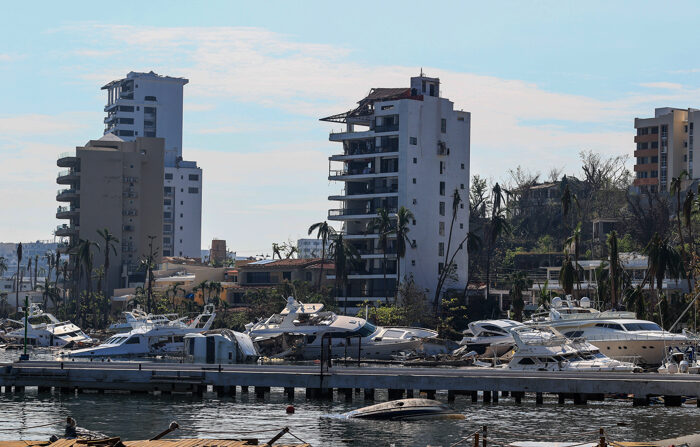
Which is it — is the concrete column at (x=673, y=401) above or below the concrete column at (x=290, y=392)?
above

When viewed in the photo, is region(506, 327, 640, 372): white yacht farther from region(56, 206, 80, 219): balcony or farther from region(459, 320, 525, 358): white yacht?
region(56, 206, 80, 219): balcony

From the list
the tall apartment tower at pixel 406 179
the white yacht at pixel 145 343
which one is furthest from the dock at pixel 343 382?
the tall apartment tower at pixel 406 179

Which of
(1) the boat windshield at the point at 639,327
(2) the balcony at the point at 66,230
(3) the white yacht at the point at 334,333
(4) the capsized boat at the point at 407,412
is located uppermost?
(2) the balcony at the point at 66,230

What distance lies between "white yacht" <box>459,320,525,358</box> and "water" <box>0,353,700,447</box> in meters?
25.7

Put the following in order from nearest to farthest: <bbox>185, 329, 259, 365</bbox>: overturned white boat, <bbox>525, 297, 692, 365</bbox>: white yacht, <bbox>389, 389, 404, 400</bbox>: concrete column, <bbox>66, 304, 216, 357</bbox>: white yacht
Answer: <bbox>389, 389, 404, 400</bbox>: concrete column < <bbox>525, 297, 692, 365</bbox>: white yacht < <bbox>185, 329, 259, 365</bbox>: overturned white boat < <bbox>66, 304, 216, 357</bbox>: white yacht

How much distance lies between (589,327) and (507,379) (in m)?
22.8

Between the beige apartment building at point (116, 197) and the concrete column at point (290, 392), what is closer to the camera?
the concrete column at point (290, 392)

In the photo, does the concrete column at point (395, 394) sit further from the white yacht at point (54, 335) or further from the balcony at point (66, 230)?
the balcony at point (66, 230)

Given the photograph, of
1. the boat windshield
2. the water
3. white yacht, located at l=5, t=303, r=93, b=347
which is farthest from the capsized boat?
white yacht, located at l=5, t=303, r=93, b=347

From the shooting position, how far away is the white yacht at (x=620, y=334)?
80000 mm

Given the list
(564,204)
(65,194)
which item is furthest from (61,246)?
(564,204)

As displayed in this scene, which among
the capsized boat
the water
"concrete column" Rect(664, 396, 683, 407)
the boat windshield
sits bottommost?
the water

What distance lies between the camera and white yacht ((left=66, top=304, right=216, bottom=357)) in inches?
3802

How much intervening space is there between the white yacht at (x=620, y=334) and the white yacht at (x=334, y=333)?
16.7 meters
